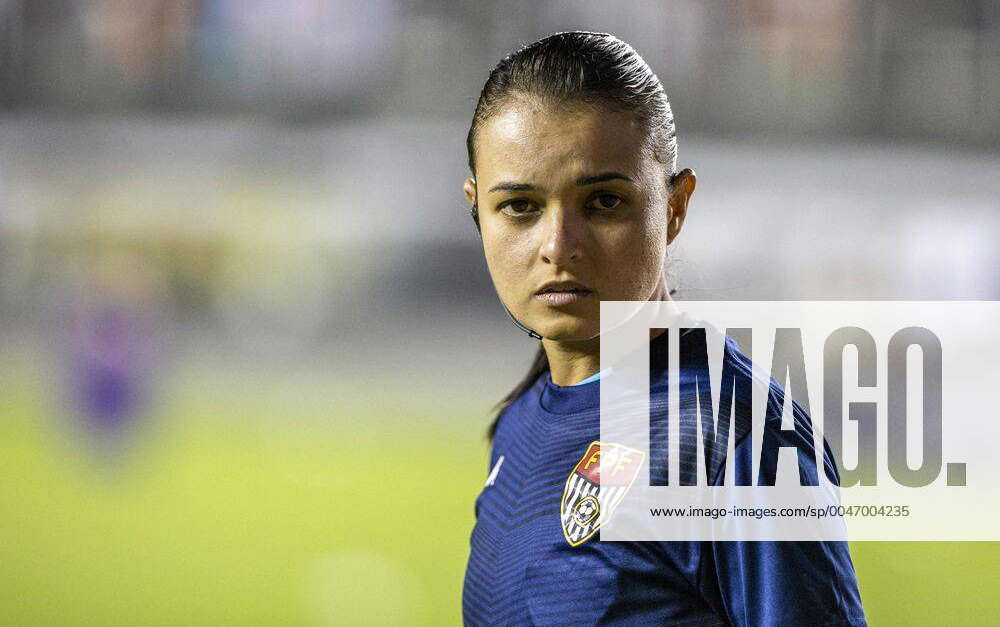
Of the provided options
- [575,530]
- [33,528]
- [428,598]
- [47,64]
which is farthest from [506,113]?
[47,64]

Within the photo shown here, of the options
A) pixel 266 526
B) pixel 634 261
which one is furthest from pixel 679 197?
pixel 266 526

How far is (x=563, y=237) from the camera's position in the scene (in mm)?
798

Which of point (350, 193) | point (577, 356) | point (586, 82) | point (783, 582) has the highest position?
point (350, 193)

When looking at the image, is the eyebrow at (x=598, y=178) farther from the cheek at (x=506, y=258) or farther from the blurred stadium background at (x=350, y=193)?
the blurred stadium background at (x=350, y=193)

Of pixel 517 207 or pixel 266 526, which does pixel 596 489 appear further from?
pixel 266 526

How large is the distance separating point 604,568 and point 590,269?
25 cm

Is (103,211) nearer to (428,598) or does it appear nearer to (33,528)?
(33,528)

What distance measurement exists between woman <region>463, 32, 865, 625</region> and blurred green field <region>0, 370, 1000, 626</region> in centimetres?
293

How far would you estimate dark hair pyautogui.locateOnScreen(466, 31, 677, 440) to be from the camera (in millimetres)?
788

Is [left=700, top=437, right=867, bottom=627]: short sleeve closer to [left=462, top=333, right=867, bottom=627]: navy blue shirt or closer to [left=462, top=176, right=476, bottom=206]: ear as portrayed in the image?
[left=462, top=333, right=867, bottom=627]: navy blue shirt

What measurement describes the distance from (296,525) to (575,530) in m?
3.90

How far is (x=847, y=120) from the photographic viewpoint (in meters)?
6.74

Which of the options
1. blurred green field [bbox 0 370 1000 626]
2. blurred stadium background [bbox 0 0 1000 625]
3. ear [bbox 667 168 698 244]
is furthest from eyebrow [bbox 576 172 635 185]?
blurred stadium background [bbox 0 0 1000 625]

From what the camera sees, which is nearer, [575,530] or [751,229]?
[575,530]
